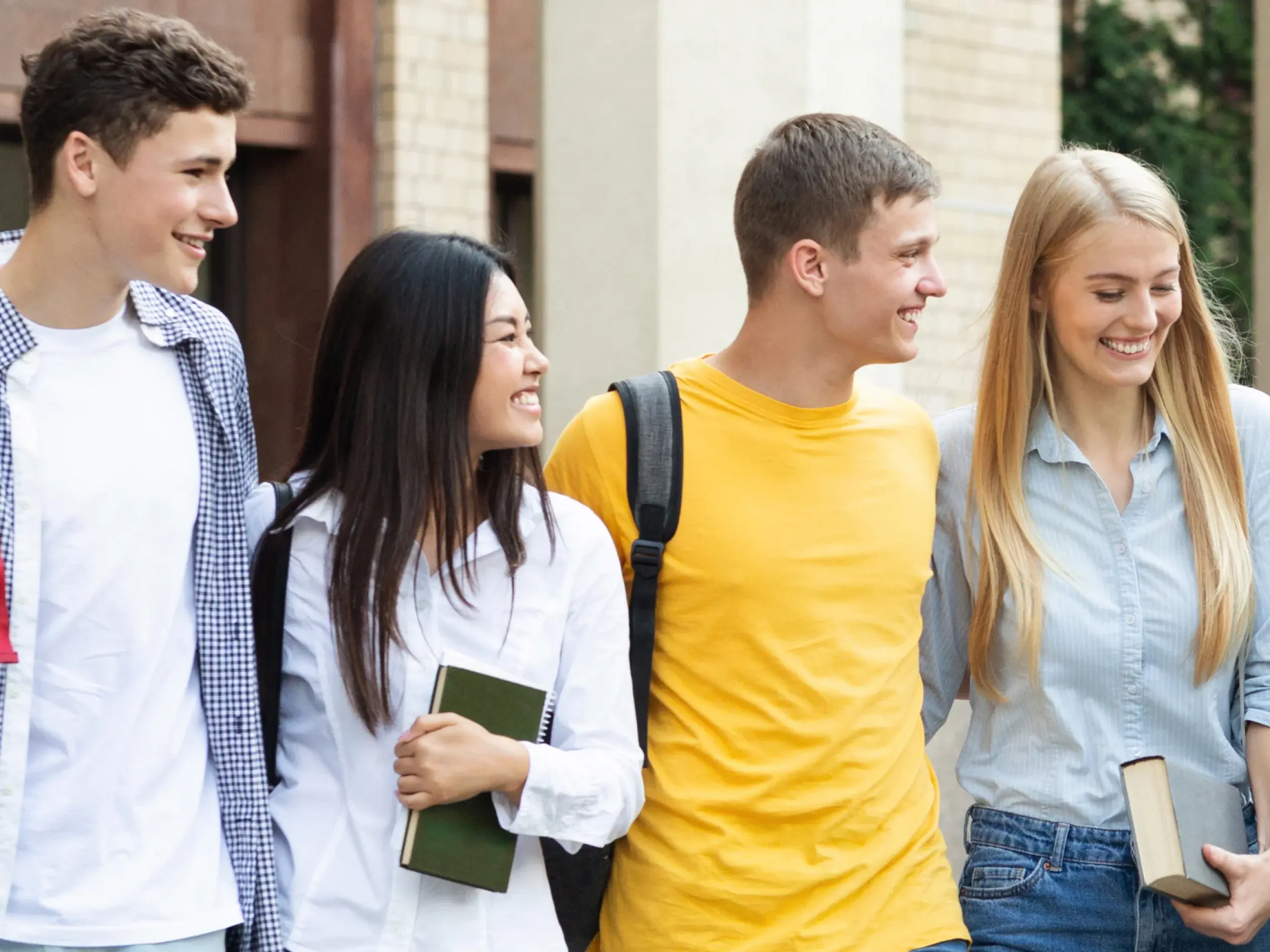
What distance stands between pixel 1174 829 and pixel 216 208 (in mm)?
1874

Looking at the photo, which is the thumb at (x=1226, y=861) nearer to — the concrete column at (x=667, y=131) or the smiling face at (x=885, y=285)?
Answer: the smiling face at (x=885, y=285)

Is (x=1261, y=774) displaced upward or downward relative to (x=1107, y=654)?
downward

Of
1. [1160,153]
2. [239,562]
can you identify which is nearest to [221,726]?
[239,562]

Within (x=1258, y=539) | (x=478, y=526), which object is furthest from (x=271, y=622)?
(x=1258, y=539)

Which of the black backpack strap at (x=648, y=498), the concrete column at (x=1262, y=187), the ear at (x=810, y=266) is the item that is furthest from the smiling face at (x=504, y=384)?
the concrete column at (x=1262, y=187)

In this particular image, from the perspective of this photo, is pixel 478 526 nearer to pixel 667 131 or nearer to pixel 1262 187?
pixel 667 131

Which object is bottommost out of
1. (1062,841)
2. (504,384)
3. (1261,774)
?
(1062,841)

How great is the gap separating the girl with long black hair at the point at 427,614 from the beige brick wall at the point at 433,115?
5.12 metres

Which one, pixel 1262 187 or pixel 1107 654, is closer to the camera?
pixel 1107 654

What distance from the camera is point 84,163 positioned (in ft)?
9.80

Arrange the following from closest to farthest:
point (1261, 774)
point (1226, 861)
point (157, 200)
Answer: point (157, 200) → point (1226, 861) → point (1261, 774)

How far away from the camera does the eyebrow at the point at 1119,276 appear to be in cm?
348

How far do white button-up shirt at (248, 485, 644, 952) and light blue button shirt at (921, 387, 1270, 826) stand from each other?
2.65 feet

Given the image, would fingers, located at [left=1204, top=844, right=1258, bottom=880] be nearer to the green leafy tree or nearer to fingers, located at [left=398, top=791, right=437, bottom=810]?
fingers, located at [left=398, top=791, right=437, bottom=810]
